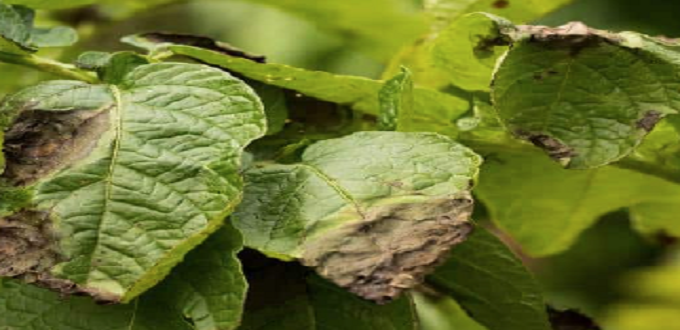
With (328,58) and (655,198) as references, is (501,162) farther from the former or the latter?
(328,58)

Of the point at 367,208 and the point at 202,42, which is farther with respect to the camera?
the point at 202,42

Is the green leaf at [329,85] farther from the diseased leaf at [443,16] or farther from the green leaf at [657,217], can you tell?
the green leaf at [657,217]

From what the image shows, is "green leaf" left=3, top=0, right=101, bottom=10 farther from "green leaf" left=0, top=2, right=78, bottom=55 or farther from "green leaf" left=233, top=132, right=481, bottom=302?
"green leaf" left=233, top=132, right=481, bottom=302

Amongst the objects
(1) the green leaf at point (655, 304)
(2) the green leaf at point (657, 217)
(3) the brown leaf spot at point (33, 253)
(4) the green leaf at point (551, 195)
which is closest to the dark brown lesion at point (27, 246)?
(3) the brown leaf spot at point (33, 253)

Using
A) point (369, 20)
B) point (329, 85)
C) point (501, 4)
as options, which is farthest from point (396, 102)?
point (369, 20)

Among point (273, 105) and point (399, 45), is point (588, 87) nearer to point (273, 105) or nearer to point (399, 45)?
point (273, 105)

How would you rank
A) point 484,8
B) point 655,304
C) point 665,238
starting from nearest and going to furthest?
point 484,8
point 665,238
point 655,304
